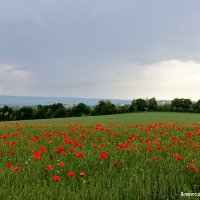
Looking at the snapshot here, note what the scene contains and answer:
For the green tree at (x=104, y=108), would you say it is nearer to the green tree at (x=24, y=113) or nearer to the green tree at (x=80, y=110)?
the green tree at (x=80, y=110)

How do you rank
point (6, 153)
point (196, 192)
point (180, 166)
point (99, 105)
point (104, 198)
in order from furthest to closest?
point (99, 105), point (6, 153), point (180, 166), point (196, 192), point (104, 198)

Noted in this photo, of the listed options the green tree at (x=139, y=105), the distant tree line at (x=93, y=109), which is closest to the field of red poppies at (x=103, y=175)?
the green tree at (x=139, y=105)

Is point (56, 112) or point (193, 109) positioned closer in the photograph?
point (193, 109)

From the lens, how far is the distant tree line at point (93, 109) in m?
76.3

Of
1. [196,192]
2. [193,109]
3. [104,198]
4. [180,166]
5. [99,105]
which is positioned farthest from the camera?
[99,105]

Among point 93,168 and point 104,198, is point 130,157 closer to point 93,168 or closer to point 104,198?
point 93,168

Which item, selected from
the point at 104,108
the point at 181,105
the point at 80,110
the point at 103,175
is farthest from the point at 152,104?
the point at 103,175

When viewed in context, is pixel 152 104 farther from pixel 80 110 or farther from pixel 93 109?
pixel 80 110

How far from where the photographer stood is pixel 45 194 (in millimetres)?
3846

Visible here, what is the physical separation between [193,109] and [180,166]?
72.8m

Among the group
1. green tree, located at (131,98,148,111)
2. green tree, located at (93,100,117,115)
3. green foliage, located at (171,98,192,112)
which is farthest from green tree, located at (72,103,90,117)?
green foliage, located at (171,98,192,112)

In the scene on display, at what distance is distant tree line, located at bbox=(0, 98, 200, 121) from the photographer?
76.3 meters

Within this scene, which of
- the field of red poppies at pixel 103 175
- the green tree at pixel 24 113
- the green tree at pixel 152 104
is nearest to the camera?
the field of red poppies at pixel 103 175

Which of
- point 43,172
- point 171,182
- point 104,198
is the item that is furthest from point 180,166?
point 43,172
